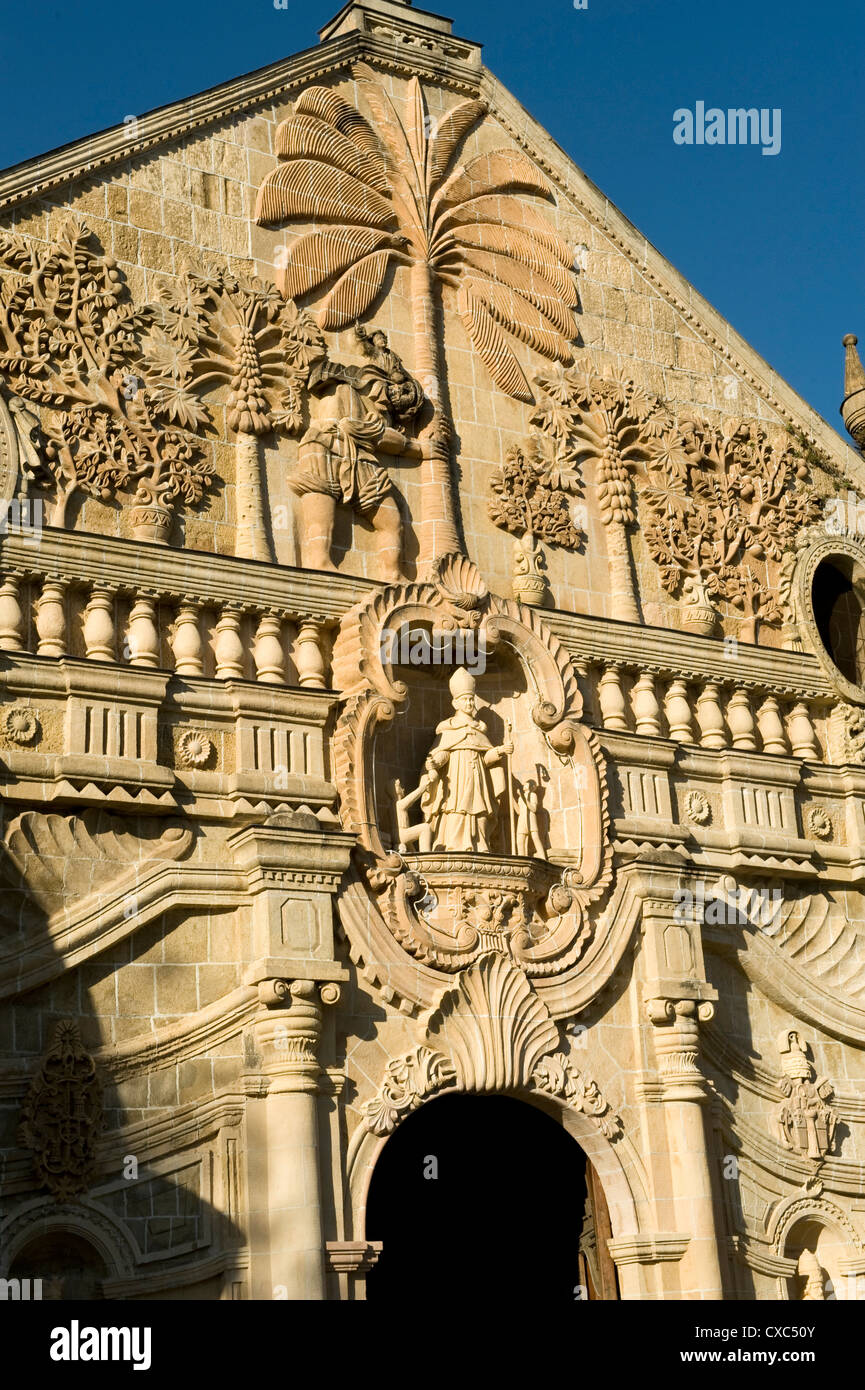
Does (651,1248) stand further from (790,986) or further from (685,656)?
(685,656)

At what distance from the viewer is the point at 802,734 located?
1625 cm

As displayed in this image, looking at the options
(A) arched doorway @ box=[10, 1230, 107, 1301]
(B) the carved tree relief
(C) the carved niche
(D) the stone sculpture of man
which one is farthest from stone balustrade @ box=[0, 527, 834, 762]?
(A) arched doorway @ box=[10, 1230, 107, 1301]

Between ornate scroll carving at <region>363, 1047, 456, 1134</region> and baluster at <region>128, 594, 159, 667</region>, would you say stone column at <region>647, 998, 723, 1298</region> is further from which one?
baluster at <region>128, 594, 159, 667</region>

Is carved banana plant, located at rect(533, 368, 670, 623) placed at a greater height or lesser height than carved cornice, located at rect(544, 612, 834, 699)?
greater

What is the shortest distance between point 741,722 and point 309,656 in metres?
3.90

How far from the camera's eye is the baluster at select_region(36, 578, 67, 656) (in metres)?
12.9

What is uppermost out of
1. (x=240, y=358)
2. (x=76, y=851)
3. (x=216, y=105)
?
(x=216, y=105)

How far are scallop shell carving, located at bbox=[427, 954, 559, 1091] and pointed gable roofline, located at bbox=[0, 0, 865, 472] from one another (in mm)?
6180

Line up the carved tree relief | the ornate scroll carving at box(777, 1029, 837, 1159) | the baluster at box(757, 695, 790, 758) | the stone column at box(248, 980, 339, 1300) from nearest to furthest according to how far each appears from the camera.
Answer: the stone column at box(248, 980, 339, 1300), the ornate scroll carving at box(777, 1029, 837, 1159), the baluster at box(757, 695, 790, 758), the carved tree relief

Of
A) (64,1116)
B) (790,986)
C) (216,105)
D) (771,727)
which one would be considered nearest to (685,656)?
(771,727)

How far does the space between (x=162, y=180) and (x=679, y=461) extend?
478cm

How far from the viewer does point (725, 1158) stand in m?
14.4

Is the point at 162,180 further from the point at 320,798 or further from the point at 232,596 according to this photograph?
the point at 320,798

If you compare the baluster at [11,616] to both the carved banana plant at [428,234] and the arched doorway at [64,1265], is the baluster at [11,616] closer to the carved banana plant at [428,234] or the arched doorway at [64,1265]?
the carved banana plant at [428,234]
